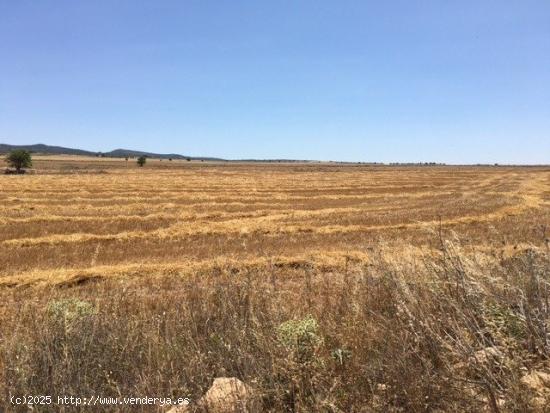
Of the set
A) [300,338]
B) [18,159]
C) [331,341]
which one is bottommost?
[331,341]

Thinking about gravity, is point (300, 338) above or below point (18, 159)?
below

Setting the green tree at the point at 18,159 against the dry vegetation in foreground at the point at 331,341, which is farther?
the green tree at the point at 18,159

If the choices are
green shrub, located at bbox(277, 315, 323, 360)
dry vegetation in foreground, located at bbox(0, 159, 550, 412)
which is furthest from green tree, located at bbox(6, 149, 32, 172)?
green shrub, located at bbox(277, 315, 323, 360)

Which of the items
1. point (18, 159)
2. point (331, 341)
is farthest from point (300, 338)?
point (18, 159)

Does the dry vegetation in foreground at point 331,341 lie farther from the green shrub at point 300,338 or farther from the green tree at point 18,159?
the green tree at point 18,159

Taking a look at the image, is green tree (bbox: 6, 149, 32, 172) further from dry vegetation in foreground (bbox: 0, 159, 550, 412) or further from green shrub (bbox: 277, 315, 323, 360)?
green shrub (bbox: 277, 315, 323, 360)

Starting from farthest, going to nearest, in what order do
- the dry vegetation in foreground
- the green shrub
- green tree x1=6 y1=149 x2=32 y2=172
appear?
green tree x1=6 y1=149 x2=32 y2=172 → the green shrub → the dry vegetation in foreground

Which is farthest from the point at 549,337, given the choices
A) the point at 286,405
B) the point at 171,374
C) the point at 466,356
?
the point at 171,374

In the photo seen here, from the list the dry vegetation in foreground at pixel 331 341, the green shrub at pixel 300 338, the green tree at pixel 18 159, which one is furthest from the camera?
the green tree at pixel 18 159

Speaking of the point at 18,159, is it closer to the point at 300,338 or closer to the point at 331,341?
the point at 331,341

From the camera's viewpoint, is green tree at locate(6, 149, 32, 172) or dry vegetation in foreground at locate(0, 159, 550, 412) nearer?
dry vegetation in foreground at locate(0, 159, 550, 412)

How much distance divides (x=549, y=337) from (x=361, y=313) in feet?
6.36

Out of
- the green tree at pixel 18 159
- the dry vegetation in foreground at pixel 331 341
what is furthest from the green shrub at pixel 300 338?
the green tree at pixel 18 159

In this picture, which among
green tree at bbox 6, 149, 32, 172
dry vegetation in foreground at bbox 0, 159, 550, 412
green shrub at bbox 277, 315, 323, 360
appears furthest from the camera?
green tree at bbox 6, 149, 32, 172
